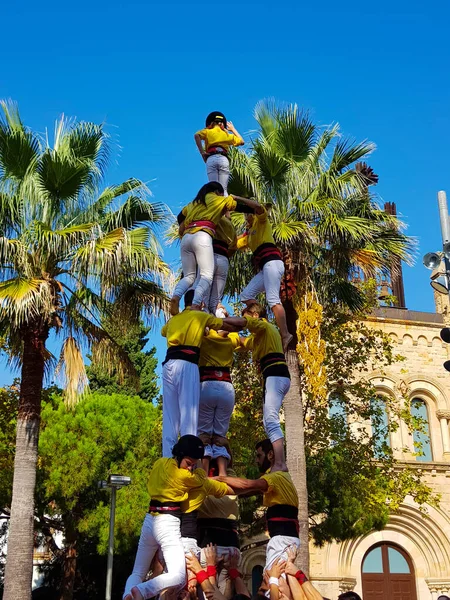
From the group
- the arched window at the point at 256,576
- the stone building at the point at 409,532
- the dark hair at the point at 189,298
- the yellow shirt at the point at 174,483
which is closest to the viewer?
the yellow shirt at the point at 174,483

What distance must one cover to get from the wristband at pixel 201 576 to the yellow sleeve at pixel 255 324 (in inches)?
117

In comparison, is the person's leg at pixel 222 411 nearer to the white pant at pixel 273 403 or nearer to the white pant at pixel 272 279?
the white pant at pixel 273 403

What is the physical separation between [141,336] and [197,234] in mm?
31005

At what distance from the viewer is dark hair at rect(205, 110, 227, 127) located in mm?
10195

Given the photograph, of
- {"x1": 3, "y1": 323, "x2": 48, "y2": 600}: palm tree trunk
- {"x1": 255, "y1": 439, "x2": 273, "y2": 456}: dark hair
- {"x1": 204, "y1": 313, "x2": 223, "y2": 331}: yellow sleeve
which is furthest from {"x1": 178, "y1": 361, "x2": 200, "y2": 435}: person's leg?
{"x1": 3, "y1": 323, "x2": 48, "y2": 600}: palm tree trunk

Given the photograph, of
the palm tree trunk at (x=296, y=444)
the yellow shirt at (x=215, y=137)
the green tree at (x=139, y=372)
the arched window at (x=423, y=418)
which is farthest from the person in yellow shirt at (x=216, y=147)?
the green tree at (x=139, y=372)

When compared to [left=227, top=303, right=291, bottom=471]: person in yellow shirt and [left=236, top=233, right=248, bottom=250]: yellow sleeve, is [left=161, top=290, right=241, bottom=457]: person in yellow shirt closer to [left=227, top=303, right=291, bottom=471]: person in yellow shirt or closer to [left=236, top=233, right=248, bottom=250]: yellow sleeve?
[left=227, top=303, right=291, bottom=471]: person in yellow shirt

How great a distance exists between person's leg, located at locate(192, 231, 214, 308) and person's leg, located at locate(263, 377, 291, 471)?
4.31 ft

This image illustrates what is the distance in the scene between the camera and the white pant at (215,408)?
29.2 ft

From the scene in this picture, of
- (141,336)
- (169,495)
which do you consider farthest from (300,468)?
(141,336)

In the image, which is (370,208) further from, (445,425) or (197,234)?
(445,425)

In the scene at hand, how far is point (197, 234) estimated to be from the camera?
933cm

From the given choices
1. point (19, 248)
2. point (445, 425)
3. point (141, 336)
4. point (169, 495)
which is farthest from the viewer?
point (141, 336)

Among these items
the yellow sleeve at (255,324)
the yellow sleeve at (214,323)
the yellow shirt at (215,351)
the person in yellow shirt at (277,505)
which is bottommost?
the person in yellow shirt at (277,505)
